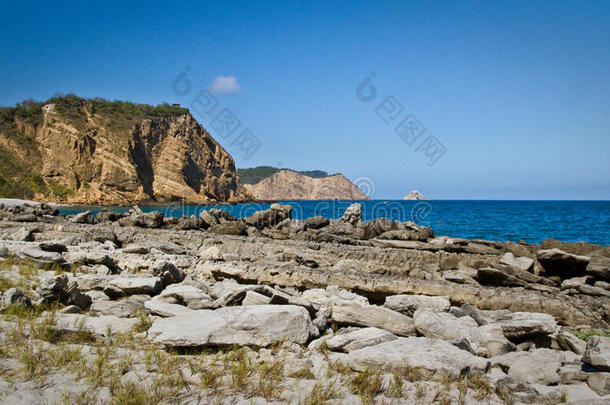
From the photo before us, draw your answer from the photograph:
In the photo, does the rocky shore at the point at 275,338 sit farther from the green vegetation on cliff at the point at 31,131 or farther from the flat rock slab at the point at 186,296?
the green vegetation on cliff at the point at 31,131

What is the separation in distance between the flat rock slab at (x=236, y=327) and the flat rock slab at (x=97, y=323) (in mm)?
683

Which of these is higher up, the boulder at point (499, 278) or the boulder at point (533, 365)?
the boulder at point (533, 365)

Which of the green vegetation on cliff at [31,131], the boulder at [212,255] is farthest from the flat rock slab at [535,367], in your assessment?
the green vegetation on cliff at [31,131]

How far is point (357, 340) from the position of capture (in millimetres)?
4656

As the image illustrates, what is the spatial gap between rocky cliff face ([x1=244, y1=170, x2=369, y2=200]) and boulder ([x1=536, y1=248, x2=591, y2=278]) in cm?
12015

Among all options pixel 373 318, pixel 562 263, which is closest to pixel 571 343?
pixel 373 318

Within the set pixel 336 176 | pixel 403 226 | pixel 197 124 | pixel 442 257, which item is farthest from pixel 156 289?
pixel 336 176

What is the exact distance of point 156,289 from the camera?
664 centimetres

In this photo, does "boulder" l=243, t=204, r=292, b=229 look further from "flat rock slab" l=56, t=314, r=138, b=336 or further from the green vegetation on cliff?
the green vegetation on cliff

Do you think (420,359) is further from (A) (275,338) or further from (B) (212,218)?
(B) (212,218)

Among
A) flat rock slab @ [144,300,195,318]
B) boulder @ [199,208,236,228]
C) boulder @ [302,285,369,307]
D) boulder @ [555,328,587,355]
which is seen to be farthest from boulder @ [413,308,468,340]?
boulder @ [199,208,236,228]

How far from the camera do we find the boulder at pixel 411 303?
6.38 metres

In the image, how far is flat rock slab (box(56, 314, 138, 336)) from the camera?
479cm

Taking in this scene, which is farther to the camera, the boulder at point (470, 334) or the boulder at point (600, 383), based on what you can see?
the boulder at point (470, 334)
